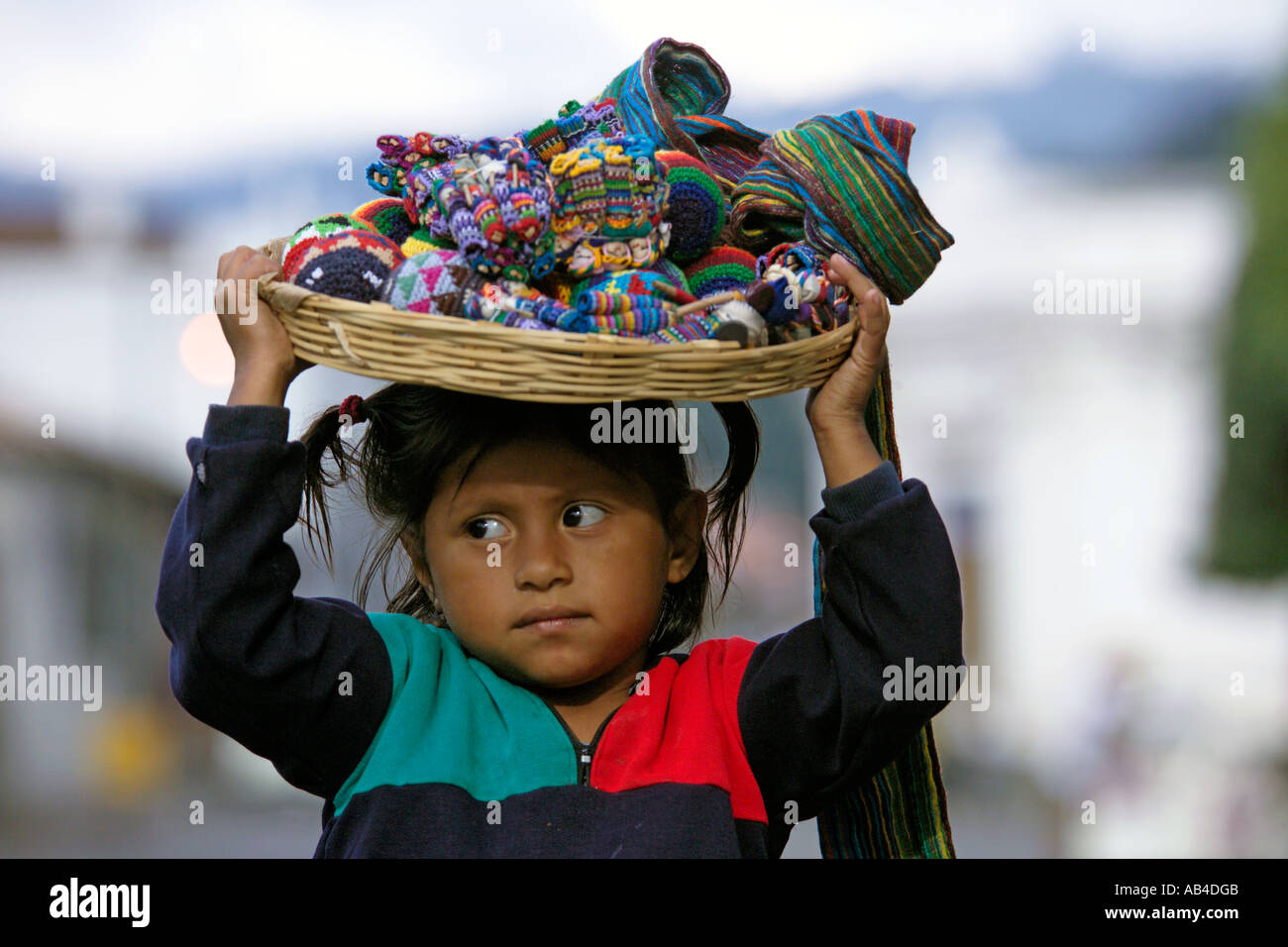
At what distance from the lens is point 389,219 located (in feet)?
6.22

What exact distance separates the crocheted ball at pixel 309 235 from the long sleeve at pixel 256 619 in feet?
0.61

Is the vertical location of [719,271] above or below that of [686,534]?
above

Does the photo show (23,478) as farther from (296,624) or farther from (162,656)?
(296,624)

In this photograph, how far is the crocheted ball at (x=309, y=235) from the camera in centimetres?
171

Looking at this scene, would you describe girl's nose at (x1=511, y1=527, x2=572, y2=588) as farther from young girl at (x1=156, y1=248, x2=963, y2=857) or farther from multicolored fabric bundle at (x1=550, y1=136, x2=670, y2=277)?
multicolored fabric bundle at (x1=550, y1=136, x2=670, y2=277)

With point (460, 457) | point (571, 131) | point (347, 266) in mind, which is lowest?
point (460, 457)

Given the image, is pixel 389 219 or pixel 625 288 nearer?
pixel 625 288

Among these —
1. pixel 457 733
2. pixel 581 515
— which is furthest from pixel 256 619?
pixel 581 515

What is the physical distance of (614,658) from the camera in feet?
5.98

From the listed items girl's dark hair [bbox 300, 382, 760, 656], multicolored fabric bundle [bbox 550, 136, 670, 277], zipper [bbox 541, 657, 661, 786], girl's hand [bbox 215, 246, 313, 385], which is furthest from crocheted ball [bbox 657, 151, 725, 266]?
zipper [bbox 541, 657, 661, 786]

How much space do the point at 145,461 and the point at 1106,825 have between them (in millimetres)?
7291

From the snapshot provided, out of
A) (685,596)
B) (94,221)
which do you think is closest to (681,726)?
(685,596)

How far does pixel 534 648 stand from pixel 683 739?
0.25 meters

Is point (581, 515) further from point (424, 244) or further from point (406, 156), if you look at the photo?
point (406, 156)
